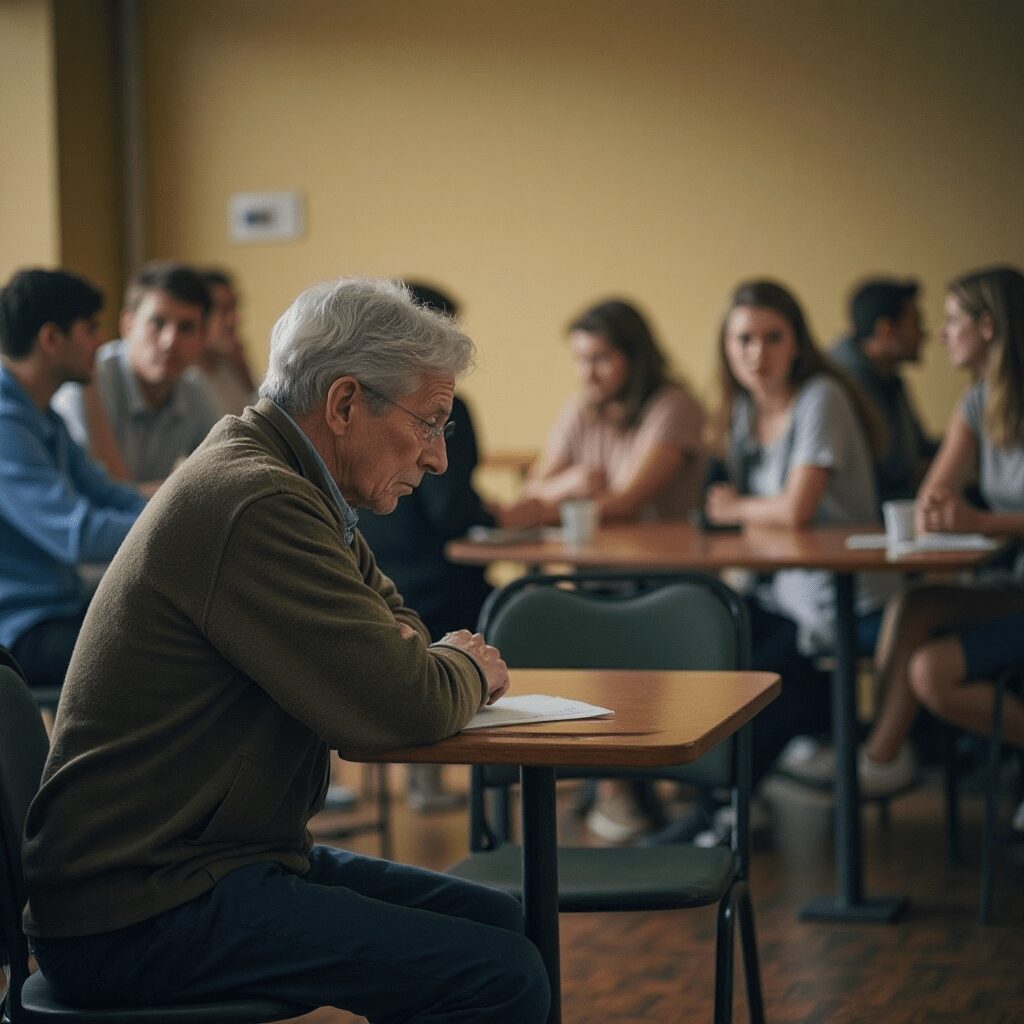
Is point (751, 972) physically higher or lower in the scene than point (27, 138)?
lower

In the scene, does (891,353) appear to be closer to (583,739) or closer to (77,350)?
(77,350)

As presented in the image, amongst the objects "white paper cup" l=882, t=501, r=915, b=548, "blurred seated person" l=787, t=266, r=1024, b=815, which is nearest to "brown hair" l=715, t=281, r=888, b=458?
"blurred seated person" l=787, t=266, r=1024, b=815

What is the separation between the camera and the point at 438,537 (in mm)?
4234

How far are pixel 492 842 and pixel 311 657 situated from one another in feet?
3.25

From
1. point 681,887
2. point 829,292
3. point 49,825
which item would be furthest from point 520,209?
point 49,825

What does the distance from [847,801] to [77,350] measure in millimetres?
1961

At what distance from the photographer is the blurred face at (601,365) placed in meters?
4.70

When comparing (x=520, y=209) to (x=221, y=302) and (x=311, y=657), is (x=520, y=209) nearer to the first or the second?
(x=221, y=302)

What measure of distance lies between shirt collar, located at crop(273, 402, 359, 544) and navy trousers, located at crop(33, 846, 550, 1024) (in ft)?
1.34

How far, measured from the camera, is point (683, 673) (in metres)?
2.29

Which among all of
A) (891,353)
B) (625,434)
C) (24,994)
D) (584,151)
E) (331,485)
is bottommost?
(24,994)

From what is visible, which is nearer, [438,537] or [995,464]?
[995,464]

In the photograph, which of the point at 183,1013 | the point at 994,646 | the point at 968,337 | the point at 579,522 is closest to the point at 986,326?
the point at 968,337

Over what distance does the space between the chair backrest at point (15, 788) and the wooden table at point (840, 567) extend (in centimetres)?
181
